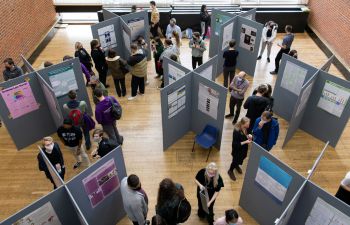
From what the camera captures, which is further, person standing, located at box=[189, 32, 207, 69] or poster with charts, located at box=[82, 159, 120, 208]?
person standing, located at box=[189, 32, 207, 69]

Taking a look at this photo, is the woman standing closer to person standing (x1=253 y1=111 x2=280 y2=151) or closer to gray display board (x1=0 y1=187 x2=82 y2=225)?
person standing (x1=253 y1=111 x2=280 y2=151)

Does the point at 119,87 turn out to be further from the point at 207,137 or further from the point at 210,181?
the point at 210,181

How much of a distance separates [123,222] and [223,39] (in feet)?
16.1

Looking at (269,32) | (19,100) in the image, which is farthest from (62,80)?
(269,32)

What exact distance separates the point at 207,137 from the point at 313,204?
2.57 m

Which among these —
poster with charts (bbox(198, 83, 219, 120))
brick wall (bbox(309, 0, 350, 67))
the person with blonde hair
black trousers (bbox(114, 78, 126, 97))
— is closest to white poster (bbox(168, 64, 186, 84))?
poster with charts (bbox(198, 83, 219, 120))

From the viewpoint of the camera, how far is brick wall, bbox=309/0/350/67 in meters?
8.27

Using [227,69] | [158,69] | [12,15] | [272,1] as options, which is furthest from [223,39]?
[12,15]

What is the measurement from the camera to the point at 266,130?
196 inches

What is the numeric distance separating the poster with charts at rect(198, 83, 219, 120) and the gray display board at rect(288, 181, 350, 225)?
2.31 meters

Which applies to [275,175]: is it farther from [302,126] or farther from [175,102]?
[302,126]

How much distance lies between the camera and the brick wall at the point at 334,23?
27.1 feet

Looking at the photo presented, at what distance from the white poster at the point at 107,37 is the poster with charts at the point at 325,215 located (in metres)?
6.09

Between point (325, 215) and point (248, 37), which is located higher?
point (248, 37)
